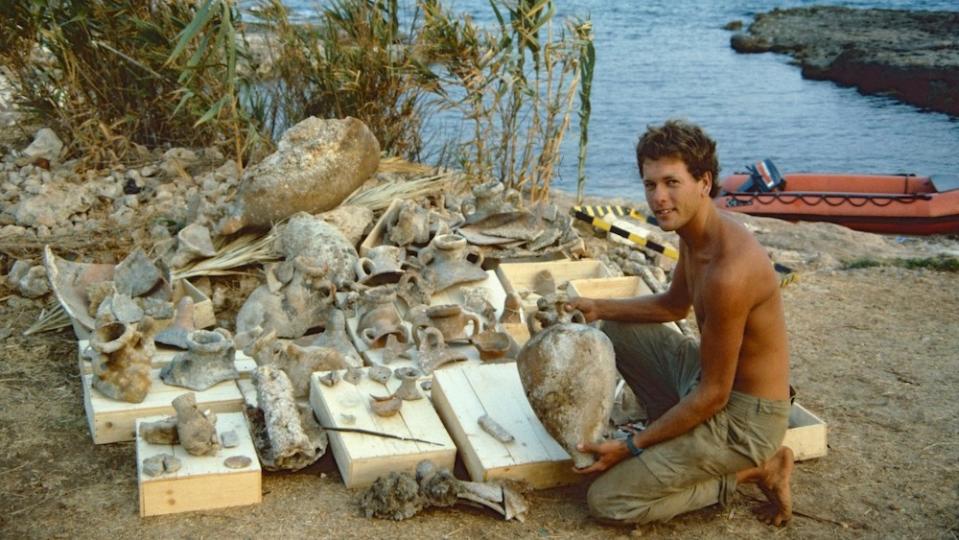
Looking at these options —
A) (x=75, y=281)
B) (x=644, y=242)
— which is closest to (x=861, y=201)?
(x=644, y=242)

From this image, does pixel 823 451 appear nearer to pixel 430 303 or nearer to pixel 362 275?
pixel 430 303

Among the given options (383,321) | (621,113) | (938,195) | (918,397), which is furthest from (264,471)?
(621,113)

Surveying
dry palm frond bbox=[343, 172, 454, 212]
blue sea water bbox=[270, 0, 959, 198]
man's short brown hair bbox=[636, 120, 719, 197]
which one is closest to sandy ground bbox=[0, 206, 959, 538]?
man's short brown hair bbox=[636, 120, 719, 197]

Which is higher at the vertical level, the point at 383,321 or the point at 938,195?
the point at 383,321

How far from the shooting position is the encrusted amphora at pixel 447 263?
16.8 ft

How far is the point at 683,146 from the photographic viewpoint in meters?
3.33

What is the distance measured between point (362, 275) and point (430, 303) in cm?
39

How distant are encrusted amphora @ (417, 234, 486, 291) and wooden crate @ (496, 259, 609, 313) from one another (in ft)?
0.86

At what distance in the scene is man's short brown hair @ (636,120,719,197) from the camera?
3342 mm

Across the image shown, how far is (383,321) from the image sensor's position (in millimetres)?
4605

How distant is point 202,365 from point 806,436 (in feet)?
7.85

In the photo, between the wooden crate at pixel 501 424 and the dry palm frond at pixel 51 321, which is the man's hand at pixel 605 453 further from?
the dry palm frond at pixel 51 321

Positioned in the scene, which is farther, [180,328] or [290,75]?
[290,75]

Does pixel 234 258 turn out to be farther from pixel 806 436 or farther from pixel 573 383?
pixel 806 436
